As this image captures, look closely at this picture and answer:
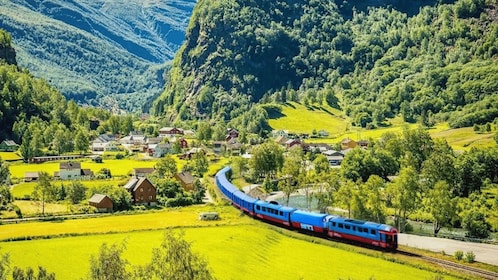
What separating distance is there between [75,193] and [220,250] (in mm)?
47043

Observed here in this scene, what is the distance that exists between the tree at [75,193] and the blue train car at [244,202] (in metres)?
27.7

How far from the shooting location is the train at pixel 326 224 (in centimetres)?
6625

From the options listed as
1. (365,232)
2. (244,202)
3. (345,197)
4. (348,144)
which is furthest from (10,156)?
(365,232)

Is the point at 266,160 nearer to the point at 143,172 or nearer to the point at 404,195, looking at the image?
the point at 143,172

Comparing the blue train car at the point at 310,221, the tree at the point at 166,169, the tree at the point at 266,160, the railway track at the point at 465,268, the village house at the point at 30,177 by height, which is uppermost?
the tree at the point at 266,160

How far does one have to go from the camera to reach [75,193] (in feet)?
336

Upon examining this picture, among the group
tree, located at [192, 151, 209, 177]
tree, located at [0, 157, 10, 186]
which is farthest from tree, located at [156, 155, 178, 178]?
tree, located at [0, 157, 10, 186]

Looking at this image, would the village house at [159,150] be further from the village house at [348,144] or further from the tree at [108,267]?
the tree at [108,267]

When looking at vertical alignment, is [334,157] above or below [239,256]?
above

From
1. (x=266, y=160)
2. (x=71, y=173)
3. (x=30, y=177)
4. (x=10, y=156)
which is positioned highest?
(x=266, y=160)

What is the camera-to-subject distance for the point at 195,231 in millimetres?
75250

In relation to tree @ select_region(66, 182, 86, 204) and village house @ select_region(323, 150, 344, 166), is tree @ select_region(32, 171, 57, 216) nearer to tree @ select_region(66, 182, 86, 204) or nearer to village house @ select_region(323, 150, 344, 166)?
tree @ select_region(66, 182, 86, 204)

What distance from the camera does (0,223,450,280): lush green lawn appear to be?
56344 millimetres

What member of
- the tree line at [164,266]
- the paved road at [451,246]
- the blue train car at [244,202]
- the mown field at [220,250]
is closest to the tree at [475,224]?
the paved road at [451,246]
